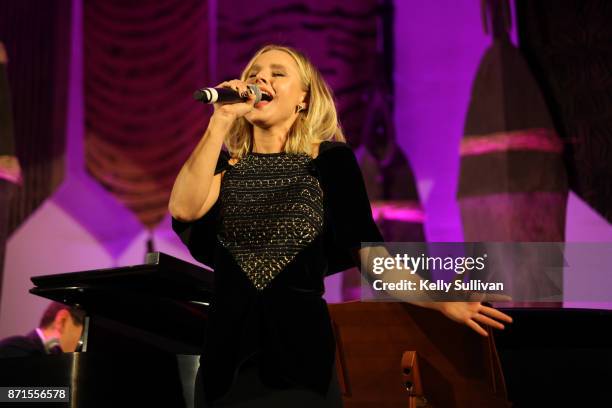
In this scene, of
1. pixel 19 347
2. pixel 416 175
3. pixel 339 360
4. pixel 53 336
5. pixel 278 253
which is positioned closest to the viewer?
pixel 278 253

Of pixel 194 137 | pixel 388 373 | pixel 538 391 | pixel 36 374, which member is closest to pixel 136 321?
pixel 36 374

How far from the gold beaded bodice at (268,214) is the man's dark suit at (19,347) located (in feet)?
6.61

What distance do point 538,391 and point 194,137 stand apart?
Answer: 3128 mm

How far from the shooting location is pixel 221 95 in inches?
66.1

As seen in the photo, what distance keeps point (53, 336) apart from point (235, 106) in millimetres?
2749

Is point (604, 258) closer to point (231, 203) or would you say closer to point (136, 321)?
point (231, 203)

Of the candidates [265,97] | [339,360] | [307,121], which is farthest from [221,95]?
[339,360]

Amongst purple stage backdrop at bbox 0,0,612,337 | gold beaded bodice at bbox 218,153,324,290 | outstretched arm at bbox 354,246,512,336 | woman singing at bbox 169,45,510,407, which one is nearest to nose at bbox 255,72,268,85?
woman singing at bbox 169,45,510,407

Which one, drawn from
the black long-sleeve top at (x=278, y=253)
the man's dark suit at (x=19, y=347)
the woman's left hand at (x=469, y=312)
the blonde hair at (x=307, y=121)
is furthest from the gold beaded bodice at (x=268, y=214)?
the man's dark suit at (x=19, y=347)

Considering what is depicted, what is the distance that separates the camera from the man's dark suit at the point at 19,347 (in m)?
3.37

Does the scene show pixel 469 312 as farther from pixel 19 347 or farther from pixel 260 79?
pixel 19 347

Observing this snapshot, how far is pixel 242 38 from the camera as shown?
525 centimetres

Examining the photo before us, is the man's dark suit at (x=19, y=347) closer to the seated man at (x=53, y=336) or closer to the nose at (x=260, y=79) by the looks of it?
the seated man at (x=53, y=336)

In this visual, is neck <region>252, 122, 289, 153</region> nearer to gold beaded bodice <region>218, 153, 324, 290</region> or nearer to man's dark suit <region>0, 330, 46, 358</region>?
gold beaded bodice <region>218, 153, 324, 290</region>
